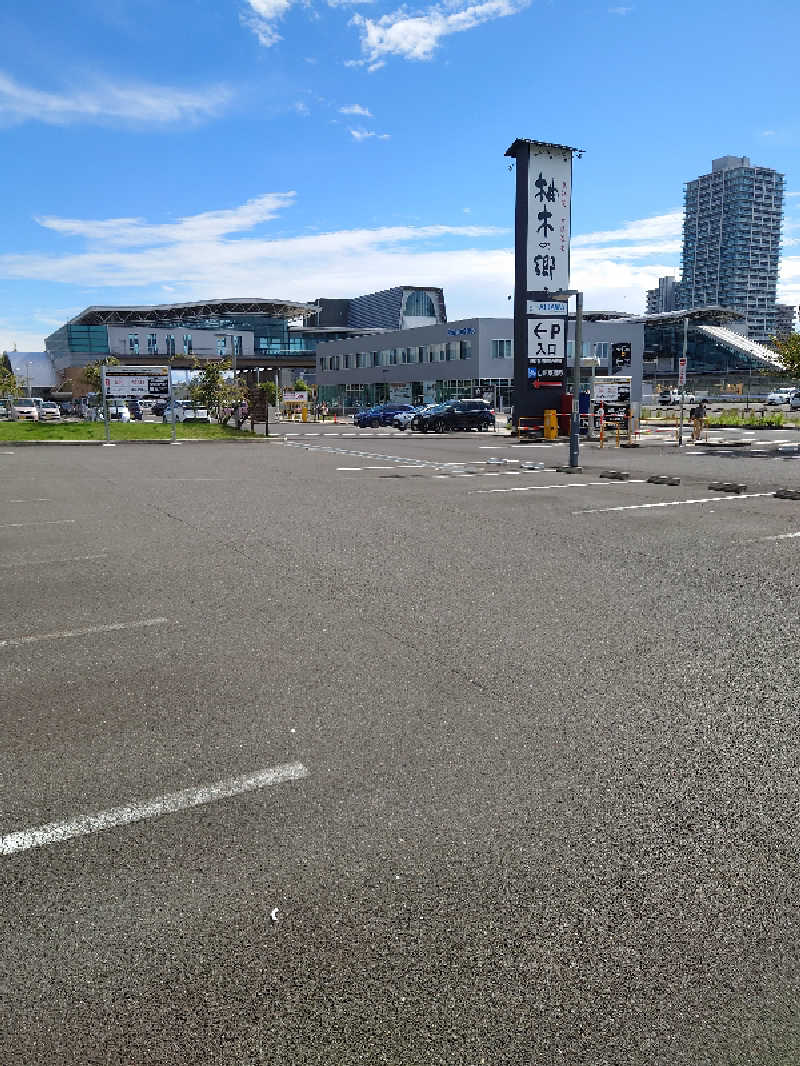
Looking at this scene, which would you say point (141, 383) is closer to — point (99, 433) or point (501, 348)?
point (99, 433)

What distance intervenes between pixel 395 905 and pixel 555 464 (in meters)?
20.5

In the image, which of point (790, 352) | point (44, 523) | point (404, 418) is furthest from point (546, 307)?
point (44, 523)

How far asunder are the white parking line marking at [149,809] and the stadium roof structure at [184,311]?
111 metres

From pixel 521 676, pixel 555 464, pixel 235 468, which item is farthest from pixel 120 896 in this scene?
pixel 555 464

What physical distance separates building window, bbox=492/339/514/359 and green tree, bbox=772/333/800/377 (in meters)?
36.6

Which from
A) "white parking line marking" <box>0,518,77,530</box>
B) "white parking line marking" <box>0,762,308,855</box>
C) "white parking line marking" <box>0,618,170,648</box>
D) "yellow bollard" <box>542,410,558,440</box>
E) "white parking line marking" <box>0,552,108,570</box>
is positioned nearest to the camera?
"white parking line marking" <box>0,762,308,855</box>

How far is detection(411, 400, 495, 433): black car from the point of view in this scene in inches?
1770

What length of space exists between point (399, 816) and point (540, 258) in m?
34.9

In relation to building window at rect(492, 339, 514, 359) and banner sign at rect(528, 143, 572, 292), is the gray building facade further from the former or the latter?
banner sign at rect(528, 143, 572, 292)

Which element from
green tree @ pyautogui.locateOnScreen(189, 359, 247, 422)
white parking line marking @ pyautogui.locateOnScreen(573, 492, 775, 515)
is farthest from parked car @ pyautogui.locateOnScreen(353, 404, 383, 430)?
white parking line marking @ pyautogui.locateOnScreen(573, 492, 775, 515)

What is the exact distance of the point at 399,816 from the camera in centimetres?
350

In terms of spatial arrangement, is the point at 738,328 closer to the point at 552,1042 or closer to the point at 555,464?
the point at 555,464

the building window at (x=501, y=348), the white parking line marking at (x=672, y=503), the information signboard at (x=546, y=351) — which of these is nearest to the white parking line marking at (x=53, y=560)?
the white parking line marking at (x=672, y=503)

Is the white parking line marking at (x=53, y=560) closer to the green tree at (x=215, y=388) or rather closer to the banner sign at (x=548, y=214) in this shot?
the banner sign at (x=548, y=214)
